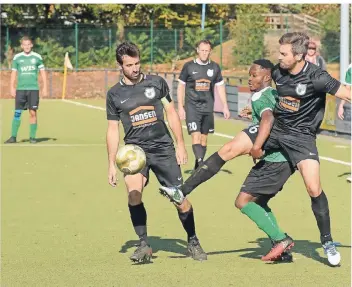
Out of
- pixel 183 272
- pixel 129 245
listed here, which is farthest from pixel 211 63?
pixel 183 272

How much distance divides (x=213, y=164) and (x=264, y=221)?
0.70 meters

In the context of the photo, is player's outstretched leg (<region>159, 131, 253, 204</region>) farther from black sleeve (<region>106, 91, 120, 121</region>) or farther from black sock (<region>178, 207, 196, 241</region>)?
black sleeve (<region>106, 91, 120, 121</region>)

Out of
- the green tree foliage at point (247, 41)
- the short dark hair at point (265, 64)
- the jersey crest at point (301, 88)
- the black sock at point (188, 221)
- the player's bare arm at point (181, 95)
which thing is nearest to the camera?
the jersey crest at point (301, 88)

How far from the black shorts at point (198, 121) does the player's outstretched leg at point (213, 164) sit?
6.82 metres

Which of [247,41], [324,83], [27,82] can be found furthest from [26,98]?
[247,41]

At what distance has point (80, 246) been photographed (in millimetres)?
10453

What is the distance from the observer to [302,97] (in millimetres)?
9328

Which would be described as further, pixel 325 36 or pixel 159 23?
pixel 159 23

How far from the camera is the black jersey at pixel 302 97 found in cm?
927

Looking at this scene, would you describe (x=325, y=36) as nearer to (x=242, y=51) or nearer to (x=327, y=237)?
(x=242, y=51)

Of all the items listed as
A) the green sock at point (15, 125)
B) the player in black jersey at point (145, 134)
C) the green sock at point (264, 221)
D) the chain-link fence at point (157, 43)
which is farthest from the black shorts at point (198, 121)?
the chain-link fence at point (157, 43)

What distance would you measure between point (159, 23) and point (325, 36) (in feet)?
29.4

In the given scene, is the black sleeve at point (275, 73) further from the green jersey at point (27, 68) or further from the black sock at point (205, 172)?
the green jersey at point (27, 68)

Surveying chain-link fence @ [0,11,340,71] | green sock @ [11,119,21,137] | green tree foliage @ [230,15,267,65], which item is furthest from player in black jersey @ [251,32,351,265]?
green tree foliage @ [230,15,267,65]
